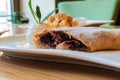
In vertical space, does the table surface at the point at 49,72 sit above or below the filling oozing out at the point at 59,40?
below

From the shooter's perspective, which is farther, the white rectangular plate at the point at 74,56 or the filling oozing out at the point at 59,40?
the filling oozing out at the point at 59,40

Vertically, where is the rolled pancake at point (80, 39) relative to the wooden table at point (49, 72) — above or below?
above

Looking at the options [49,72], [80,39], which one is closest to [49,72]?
[49,72]

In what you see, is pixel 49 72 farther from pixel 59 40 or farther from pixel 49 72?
pixel 59 40

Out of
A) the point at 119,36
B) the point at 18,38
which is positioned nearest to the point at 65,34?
the point at 119,36

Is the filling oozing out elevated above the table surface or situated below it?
above

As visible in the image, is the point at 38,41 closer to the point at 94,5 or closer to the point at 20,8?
the point at 94,5
